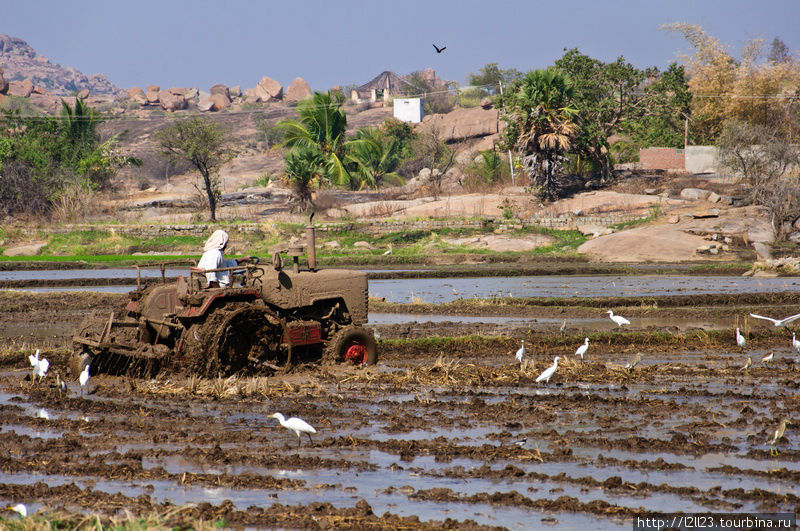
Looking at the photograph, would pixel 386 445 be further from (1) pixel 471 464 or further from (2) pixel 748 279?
(2) pixel 748 279

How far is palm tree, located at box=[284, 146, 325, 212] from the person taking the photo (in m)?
43.9

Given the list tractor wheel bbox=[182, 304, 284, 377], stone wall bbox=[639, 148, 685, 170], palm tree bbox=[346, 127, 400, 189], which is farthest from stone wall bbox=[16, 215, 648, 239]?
tractor wheel bbox=[182, 304, 284, 377]

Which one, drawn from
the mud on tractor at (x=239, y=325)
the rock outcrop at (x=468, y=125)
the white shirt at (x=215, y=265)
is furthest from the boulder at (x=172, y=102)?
the white shirt at (x=215, y=265)

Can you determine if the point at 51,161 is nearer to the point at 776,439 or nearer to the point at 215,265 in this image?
the point at 215,265

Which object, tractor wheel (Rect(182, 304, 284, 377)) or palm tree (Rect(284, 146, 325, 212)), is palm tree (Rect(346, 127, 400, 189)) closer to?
palm tree (Rect(284, 146, 325, 212))

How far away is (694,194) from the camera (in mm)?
41281

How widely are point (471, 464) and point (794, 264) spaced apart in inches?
997

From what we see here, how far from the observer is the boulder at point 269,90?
123 metres

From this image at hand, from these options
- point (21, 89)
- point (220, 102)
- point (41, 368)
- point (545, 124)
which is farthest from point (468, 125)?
point (21, 89)

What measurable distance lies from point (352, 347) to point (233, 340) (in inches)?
73.5

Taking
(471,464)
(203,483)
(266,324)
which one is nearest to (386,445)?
(471,464)

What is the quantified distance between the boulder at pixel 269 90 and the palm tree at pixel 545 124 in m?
83.7

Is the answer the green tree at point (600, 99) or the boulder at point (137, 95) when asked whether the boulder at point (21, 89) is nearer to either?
the boulder at point (137, 95)

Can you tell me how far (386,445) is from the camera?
25.9 feet
